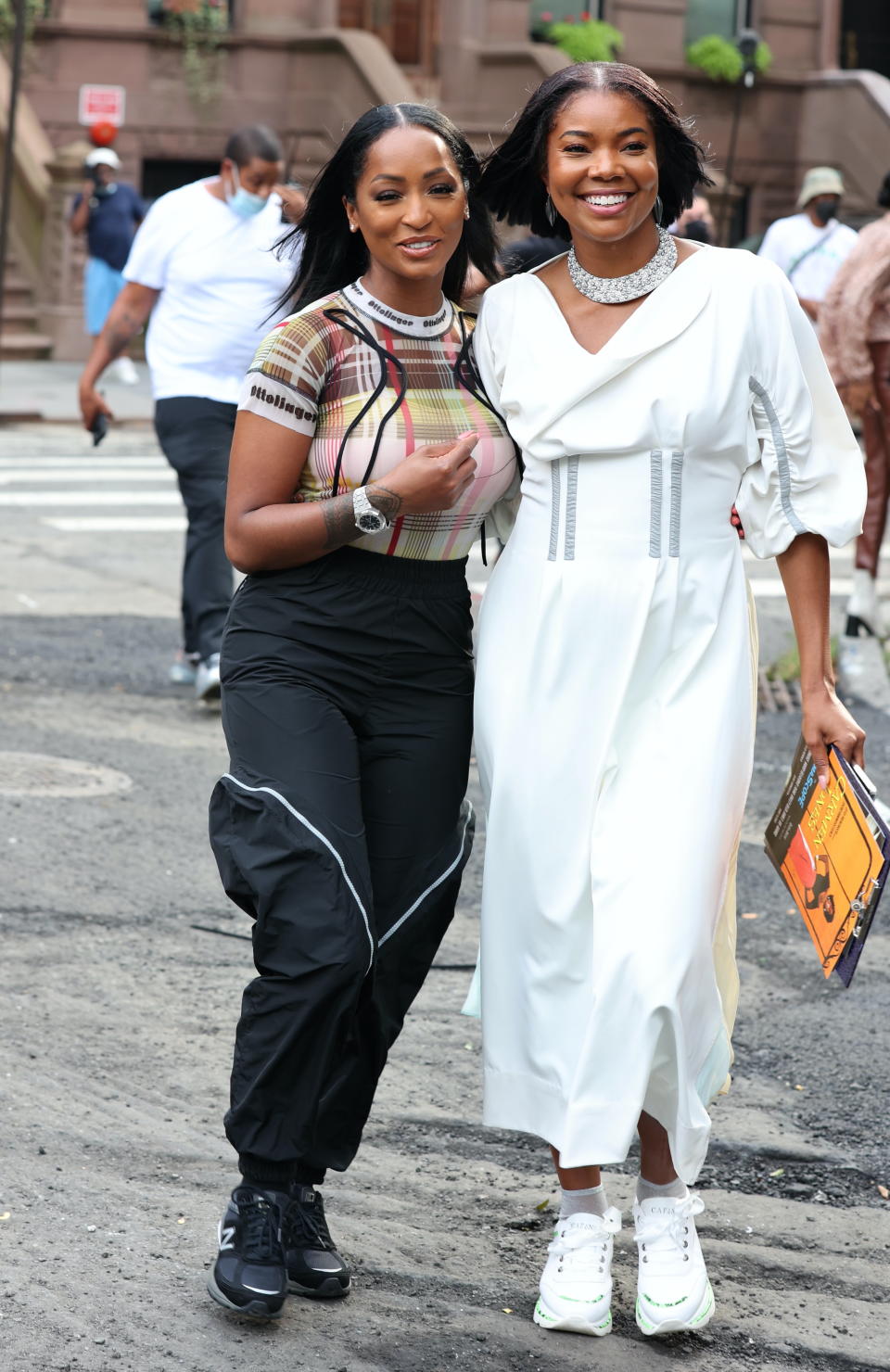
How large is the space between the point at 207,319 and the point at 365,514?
4.67 meters

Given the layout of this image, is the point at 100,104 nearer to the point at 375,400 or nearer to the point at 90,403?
the point at 90,403

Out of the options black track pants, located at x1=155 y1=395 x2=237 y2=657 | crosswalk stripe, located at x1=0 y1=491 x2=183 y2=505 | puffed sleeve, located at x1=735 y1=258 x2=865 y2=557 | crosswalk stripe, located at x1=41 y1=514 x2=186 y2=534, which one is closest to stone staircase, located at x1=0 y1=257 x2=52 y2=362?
crosswalk stripe, located at x1=0 y1=491 x2=183 y2=505

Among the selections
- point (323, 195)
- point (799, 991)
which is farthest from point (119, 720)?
point (323, 195)

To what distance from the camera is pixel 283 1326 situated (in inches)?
129

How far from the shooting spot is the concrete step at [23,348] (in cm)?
2278

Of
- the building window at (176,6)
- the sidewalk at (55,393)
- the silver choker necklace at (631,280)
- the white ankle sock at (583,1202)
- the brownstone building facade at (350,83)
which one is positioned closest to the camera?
the silver choker necklace at (631,280)

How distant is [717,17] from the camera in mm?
29109

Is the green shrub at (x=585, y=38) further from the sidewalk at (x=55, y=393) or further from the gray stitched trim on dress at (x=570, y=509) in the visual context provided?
the gray stitched trim on dress at (x=570, y=509)

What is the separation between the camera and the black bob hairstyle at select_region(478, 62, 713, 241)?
3305 mm

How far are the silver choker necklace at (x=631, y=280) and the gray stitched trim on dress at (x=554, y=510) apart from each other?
11.6 inches

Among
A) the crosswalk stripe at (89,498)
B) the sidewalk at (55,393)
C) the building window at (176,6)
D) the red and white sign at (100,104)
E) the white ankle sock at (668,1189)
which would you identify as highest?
the building window at (176,6)

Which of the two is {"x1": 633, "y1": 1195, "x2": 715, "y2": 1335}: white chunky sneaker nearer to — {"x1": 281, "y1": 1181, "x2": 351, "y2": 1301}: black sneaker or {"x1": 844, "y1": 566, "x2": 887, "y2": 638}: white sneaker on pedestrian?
{"x1": 281, "y1": 1181, "x2": 351, "y2": 1301}: black sneaker

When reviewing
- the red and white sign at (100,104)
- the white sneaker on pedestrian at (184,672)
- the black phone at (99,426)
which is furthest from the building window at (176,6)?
the white sneaker on pedestrian at (184,672)

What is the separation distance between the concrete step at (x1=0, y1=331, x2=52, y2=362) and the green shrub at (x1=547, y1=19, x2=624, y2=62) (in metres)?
8.86
